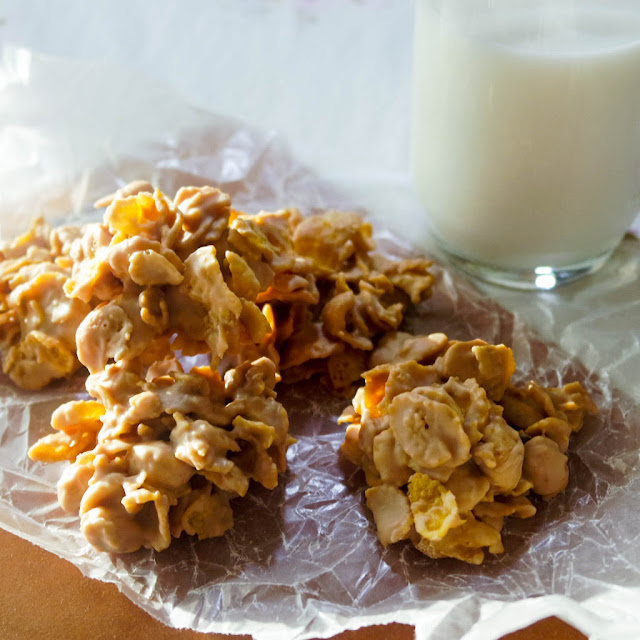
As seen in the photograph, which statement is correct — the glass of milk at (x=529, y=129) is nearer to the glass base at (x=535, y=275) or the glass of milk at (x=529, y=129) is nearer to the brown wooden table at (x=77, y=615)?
the glass base at (x=535, y=275)

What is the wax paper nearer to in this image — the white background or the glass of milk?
the glass of milk

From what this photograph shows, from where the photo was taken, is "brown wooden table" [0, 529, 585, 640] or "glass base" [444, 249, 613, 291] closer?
"brown wooden table" [0, 529, 585, 640]

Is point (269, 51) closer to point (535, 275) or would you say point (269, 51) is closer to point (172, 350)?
point (535, 275)

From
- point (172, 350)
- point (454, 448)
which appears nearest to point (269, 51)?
point (172, 350)

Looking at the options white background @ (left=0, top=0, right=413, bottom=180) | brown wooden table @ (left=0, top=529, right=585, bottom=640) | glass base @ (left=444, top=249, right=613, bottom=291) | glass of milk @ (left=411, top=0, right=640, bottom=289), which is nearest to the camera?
brown wooden table @ (left=0, top=529, right=585, bottom=640)

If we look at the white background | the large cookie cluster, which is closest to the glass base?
the large cookie cluster

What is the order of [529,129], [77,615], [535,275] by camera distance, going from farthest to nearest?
1. [535,275]
2. [529,129]
3. [77,615]

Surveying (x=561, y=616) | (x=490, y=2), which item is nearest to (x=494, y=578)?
(x=561, y=616)
